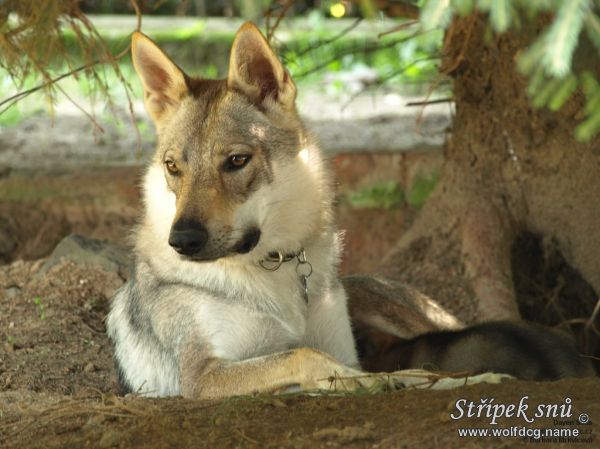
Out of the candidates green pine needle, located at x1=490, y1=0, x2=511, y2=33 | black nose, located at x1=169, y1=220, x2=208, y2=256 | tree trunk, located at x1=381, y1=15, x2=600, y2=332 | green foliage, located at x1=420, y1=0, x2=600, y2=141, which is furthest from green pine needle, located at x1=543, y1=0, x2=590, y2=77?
tree trunk, located at x1=381, y1=15, x2=600, y2=332

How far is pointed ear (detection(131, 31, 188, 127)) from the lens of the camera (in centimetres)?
525

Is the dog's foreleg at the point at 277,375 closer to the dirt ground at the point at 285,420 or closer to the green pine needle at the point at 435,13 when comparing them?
the dirt ground at the point at 285,420

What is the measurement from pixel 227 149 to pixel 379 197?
13.1 feet

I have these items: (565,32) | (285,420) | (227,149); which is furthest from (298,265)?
(565,32)

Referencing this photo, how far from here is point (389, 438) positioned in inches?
141

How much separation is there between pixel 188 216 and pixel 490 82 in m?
3.31

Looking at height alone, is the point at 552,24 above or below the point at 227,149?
above

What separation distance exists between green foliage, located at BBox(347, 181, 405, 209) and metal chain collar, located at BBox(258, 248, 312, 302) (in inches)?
139

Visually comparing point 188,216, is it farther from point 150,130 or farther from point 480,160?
point 150,130

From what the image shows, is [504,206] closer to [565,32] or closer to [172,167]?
[172,167]

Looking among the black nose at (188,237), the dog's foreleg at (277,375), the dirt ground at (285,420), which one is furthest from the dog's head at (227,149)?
the dirt ground at (285,420)

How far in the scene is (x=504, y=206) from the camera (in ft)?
24.1

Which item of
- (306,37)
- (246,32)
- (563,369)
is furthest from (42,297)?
(306,37)

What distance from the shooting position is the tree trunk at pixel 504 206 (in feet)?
22.5
